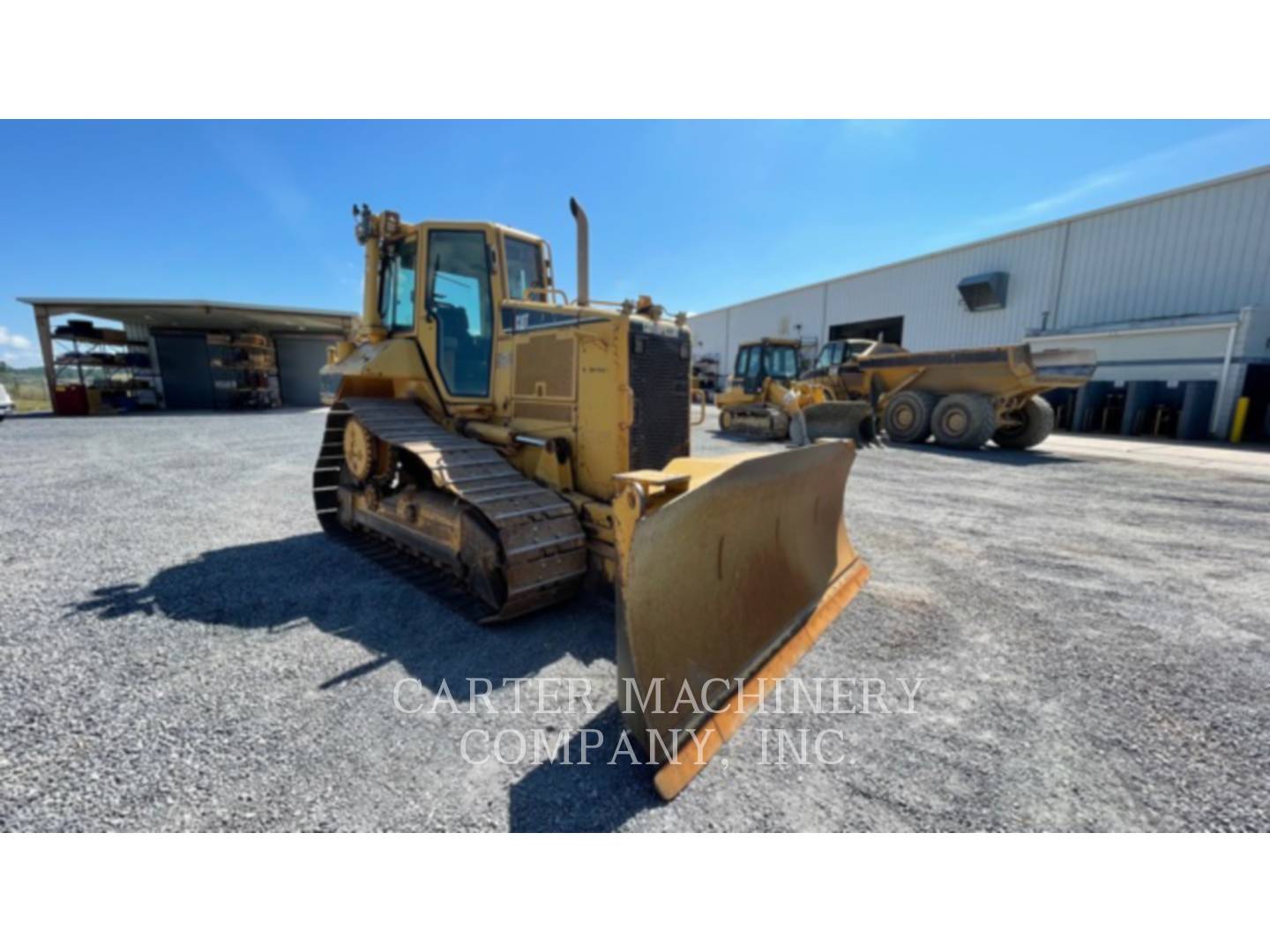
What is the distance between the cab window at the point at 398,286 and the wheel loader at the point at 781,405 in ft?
26.1

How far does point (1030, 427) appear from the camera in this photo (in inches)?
463

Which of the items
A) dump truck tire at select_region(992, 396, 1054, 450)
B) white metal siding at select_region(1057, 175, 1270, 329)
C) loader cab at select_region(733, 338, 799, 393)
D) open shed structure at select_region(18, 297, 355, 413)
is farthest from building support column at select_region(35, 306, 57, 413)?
white metal siding at select_region(1057, 175, 1270, 329)

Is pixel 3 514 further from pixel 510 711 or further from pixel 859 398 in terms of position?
pixel 859 398

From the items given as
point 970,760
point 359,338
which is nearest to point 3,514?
point 359,338

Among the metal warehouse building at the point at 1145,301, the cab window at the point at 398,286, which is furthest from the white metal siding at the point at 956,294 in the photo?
the cab window at the point at 398,286

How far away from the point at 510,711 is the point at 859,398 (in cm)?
1389

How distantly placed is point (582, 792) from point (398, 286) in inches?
189

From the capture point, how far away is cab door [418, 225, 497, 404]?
446cm

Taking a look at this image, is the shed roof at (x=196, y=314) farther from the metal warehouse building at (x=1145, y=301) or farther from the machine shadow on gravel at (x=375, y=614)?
the metal warehouse building at (x=1145, y=301)

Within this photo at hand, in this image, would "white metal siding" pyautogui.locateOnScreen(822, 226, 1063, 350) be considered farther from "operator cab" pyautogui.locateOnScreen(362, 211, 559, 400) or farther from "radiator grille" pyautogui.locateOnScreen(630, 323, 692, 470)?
"operator cab" pyautogui.locateOnScreen(362, 211, 559, 400)

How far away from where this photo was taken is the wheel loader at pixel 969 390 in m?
10.7

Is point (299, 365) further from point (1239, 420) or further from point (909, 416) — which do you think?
point (1239, 420)

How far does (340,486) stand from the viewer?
5043 millimetres

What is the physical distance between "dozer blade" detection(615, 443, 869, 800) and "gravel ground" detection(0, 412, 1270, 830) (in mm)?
171
